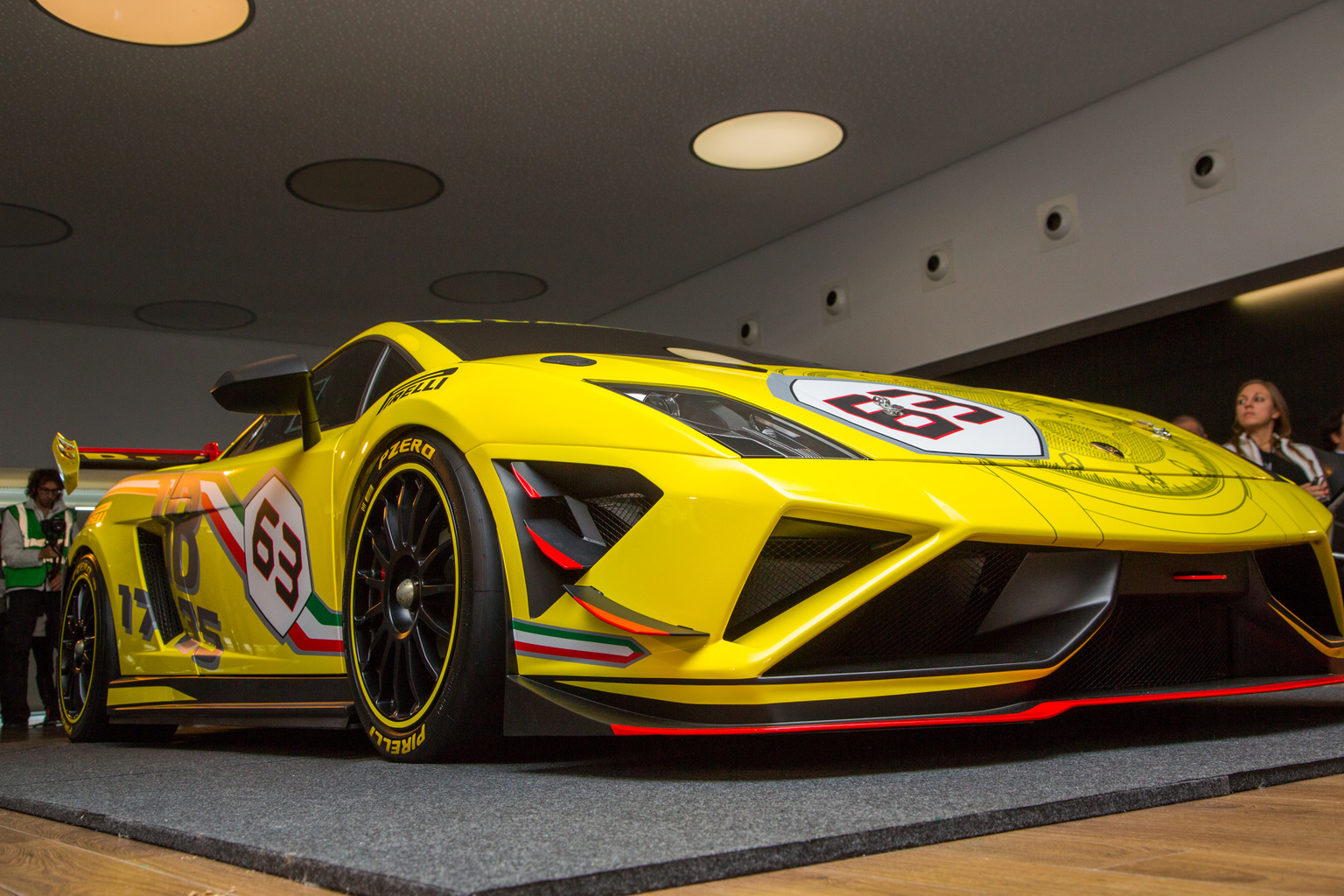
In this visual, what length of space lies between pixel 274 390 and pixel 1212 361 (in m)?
5.18

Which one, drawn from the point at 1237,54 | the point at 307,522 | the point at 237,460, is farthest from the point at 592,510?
the point at 1237,54

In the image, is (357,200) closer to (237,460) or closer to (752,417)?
(237,460)

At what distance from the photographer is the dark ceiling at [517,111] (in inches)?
212

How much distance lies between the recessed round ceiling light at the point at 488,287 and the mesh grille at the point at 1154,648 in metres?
8.08

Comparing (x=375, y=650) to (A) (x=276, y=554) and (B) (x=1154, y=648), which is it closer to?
(A) (x=276, y=554)

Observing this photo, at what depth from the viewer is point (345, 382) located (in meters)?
2.63

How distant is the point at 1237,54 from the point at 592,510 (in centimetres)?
551

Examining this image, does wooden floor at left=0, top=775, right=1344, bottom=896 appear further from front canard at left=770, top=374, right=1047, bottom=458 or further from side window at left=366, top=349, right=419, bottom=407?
side window at left=366, top=349, right=419, bottom=407

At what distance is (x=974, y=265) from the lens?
23.1ft

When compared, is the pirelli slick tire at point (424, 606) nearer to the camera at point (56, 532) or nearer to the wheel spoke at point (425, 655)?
the wheel spoke at point (425, 655)

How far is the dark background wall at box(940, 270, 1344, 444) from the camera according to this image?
5320mm

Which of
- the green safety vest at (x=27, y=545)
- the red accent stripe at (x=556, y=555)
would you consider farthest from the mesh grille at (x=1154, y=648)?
the green safety vest at (x=27, y=545)

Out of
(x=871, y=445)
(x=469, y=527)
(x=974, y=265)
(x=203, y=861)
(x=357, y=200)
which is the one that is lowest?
(x=203, y=861)

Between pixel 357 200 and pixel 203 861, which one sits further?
pixel 357 200
